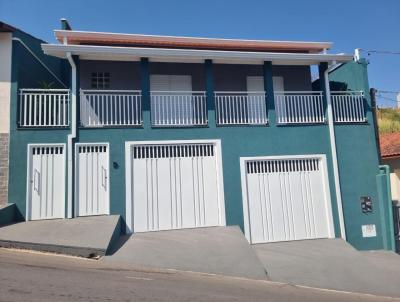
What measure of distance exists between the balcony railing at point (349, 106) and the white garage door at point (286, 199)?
1.83 meters

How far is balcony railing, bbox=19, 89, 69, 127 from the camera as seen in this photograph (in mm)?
10289

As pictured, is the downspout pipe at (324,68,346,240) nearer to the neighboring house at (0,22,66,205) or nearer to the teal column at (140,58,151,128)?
the teal column at (140,58,151,128)

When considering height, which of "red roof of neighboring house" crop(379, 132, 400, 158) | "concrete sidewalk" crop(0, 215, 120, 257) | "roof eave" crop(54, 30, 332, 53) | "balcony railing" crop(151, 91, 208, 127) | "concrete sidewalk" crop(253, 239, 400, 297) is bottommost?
"concrete sidewalk" crop(253, 239, 400, 297)

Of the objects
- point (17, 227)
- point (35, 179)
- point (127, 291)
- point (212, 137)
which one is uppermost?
point (212, 137)

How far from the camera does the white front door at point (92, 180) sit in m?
10.1

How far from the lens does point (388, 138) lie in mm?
18219

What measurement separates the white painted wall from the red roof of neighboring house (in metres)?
14.0

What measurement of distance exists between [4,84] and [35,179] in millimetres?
2779

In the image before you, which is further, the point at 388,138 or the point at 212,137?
the point at 388,138

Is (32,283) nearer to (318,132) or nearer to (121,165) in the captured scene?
(121,165)

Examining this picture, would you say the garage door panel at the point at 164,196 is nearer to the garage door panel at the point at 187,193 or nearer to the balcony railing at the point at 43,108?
the garage door panel at the point at 187,193

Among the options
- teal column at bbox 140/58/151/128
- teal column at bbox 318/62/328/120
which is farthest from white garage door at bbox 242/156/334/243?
teal column at bbox 140/58/151/128

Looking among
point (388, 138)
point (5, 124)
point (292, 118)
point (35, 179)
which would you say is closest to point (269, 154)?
point (292, 118)

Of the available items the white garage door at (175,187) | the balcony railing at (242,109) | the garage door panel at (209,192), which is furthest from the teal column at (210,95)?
the garage door panel at (209,192)
